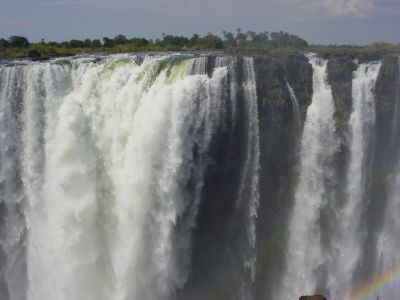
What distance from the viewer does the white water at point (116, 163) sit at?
1543 cm

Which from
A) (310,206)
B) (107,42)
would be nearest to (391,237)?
(310,206)

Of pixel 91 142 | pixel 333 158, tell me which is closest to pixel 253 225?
pixel 333 158

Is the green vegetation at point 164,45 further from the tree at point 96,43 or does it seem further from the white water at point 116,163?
the white water at point 116,163

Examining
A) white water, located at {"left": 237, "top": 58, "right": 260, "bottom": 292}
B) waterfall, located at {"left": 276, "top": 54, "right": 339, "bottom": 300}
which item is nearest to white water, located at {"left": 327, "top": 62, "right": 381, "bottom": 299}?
waterfall, located at {"left": 276, "top": 54, "right": 339, "bottom": 300}

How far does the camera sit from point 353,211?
695 inches

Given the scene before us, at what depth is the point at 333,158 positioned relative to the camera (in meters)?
17.2

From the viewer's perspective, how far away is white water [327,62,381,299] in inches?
680

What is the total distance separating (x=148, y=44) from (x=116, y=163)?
975 centimetres

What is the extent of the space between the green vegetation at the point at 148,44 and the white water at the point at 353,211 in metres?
4.79

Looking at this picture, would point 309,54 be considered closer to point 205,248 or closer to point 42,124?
point 205,248

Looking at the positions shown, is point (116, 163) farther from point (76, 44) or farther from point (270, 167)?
point (76, 44)

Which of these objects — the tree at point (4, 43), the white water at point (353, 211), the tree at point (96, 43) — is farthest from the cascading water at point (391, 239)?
the tree at point (4, 43)

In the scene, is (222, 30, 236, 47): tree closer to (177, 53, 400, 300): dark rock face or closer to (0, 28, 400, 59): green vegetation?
(0, 28, 400, 59): green vegetation

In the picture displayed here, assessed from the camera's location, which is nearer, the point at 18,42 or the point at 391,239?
the point at 391,239
